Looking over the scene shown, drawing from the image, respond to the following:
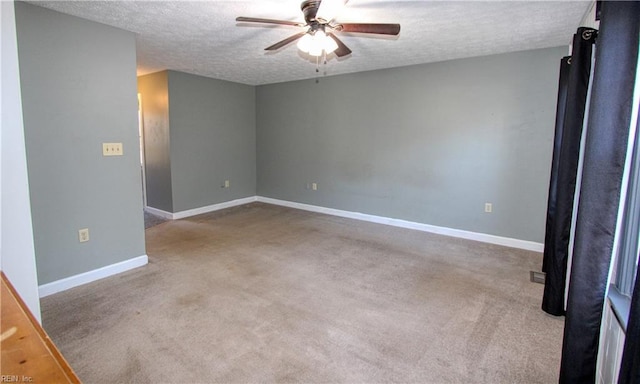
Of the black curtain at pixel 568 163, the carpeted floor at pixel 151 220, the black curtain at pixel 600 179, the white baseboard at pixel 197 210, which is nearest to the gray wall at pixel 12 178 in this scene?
the black curtain at pixel 600 179

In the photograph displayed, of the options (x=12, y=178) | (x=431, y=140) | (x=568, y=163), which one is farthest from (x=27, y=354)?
(x=431, y=140)

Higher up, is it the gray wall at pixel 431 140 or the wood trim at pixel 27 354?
the gray wall at pixel 431 140

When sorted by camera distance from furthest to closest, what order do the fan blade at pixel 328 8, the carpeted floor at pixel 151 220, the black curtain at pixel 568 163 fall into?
the carpeted floor at pixel 151 220, the black curtain at pixel 568 163, the fan blade at pixel 328 8

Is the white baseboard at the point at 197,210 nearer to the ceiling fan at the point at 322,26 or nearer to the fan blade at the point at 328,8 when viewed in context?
the ceiling fan at the point at 322,26

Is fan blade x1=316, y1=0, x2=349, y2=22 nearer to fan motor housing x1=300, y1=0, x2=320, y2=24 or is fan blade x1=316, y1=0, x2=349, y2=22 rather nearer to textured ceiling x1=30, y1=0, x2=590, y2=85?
fan motor housing x1=300, y1=0, x2=320, y2=24

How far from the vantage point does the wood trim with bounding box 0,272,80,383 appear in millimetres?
727

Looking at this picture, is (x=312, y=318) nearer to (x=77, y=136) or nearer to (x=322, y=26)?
(x=322, y=26)

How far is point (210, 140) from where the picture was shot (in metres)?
5.55

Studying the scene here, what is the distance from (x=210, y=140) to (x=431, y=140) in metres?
3.61

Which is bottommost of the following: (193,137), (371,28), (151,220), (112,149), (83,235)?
(151,220)

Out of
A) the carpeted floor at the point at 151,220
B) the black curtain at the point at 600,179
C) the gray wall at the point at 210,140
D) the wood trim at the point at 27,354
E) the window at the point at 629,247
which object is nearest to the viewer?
the wood trim at the point at 27,354

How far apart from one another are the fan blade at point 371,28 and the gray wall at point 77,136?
2.11 meters

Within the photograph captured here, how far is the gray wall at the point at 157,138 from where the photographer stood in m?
4.96

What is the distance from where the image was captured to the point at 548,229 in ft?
9.70
